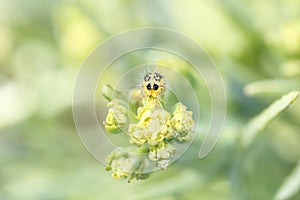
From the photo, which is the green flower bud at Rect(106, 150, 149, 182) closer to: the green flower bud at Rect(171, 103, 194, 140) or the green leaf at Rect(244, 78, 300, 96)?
the green flower bud at Rect(171, 103, 194, 140)

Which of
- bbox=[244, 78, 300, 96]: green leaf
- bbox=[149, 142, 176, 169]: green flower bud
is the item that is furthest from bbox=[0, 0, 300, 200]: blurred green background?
bbox=[149, 142, 176, 169]: green flower bud

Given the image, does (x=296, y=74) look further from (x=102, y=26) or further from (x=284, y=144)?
(x=102, y=26)

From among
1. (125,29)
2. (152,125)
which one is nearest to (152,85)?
(152,125)

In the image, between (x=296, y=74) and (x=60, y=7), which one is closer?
(x=296, y=74)

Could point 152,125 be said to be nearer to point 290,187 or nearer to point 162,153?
point 162,153

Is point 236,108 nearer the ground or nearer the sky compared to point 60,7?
nearer the ground

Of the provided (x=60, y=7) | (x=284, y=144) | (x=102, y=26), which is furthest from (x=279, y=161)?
(x=60, y=7)

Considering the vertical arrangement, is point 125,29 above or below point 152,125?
above

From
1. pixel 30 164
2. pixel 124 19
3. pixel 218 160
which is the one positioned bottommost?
pixel 218 160
